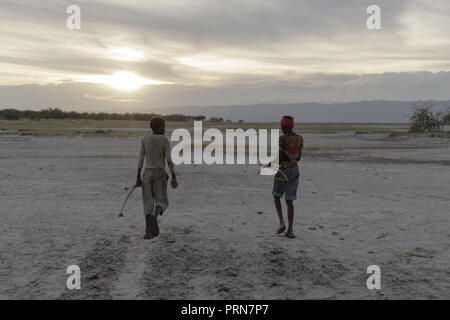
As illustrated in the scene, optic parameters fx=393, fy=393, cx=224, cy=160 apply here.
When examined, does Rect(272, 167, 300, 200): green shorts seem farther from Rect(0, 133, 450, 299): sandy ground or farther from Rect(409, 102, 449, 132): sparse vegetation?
Rect(409, 102, 449, 132): sparse vegetation

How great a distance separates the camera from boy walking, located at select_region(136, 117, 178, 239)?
6961 millimetres

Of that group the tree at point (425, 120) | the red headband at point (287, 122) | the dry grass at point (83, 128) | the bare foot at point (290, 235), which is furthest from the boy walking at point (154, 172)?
the tree at point (425, 120)

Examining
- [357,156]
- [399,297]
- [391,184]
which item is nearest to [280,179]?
[399,297]

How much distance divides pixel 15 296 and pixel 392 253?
18.2ft

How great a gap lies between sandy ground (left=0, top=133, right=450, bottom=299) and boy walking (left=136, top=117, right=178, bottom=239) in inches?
20.3

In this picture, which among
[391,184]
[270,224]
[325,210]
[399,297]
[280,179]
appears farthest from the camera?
[391,184]

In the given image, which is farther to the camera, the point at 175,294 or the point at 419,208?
the point at 419,208

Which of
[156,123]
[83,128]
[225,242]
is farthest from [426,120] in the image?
[156,123]

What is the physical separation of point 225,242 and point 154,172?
1.77 m

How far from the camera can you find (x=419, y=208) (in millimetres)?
9938

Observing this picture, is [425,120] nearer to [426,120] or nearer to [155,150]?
[426,120]

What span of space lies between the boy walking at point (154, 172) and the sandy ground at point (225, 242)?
516 millimetres

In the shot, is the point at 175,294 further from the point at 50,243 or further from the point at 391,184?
the point at 391,184
